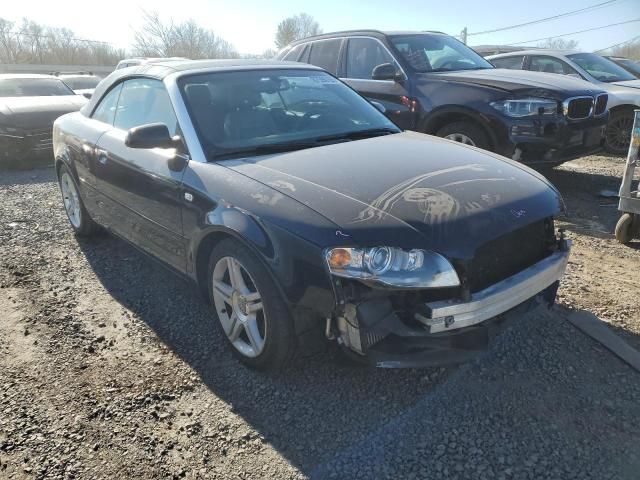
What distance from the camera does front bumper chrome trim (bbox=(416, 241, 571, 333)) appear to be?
7.24 feet

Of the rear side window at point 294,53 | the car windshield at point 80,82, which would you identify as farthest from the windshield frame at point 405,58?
the car windshield at point 80,82

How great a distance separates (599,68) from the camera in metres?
8.77

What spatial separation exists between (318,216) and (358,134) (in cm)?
137

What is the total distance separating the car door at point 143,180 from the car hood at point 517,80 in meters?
3.47

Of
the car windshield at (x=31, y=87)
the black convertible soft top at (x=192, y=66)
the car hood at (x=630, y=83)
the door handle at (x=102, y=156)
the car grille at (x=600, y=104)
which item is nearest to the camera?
the black convertible soft top at (x=192, y=66)

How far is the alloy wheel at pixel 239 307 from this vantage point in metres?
2.69

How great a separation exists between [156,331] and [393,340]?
1.75m

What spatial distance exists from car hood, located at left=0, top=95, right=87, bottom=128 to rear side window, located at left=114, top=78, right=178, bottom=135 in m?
5.59

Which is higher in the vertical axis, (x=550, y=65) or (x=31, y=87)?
(x=550, y=65)

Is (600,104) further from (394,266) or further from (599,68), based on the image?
(394,266)

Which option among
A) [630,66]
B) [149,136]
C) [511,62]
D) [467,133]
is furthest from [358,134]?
[630,66]

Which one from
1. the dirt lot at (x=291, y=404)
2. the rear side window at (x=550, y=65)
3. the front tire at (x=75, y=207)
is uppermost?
the rear side window at (x=550, y=65)

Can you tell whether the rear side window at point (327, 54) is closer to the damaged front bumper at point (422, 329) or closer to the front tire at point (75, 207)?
the front tire at point (75, 207)

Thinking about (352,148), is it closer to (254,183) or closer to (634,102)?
(254,183)
